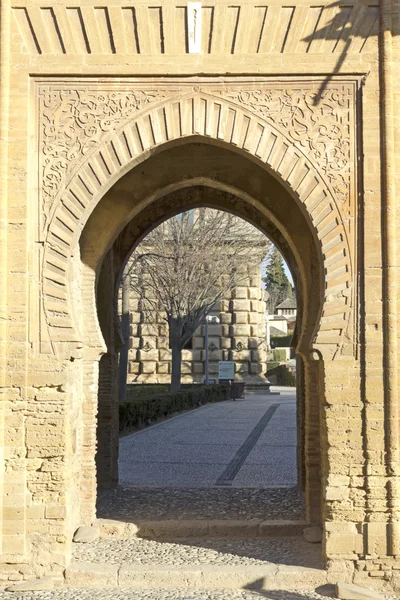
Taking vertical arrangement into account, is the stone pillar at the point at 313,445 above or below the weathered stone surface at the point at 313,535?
above

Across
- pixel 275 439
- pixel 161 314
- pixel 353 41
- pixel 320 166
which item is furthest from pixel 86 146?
pixel 161 314

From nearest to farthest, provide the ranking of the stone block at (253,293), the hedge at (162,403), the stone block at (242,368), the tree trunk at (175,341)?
the hedge at (162,403)
the tree trunk at (175,341)
the stone block at (253,293)
the stone block at (242,368)

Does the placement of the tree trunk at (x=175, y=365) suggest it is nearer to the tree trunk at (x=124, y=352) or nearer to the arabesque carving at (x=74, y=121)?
the tree trunk at (x=124, y=352)

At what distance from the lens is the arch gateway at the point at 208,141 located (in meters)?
6.80

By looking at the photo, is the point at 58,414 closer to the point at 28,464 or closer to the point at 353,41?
the point at 28,464

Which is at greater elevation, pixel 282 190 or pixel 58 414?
pixel 282 190

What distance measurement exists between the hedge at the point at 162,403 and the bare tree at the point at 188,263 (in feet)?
3.37

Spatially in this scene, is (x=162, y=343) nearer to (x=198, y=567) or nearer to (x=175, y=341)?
(x=175, y=341)

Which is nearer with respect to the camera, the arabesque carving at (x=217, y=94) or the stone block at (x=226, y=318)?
the arabesque carving at (x=217, y=94)

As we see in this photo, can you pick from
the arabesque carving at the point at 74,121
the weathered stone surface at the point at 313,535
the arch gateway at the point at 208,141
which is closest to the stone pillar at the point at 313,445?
the weathered stone surface at the point at 313,535

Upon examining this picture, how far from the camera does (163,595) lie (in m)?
6.49

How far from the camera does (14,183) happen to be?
6.96 meters

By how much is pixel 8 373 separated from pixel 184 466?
6.70 metres

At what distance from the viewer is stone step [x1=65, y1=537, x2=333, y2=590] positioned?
6.72 m
